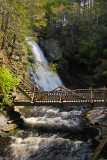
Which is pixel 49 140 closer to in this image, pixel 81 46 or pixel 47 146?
pixel 47 146

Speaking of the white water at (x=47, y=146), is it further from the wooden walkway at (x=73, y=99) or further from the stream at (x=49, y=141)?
the wooden walkway at (x=73, y=99)

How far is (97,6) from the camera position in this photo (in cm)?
2928

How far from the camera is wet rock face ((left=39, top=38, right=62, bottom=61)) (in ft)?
89.0

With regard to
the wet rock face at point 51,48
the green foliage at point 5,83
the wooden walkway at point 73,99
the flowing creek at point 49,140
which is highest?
the wet rock face at point 51,48

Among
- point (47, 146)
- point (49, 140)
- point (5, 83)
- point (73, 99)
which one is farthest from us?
point (73, 99)

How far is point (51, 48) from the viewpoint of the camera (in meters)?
27.8

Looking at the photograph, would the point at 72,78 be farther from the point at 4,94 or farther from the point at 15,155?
the point at 15,155

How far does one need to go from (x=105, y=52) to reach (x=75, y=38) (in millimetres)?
7920

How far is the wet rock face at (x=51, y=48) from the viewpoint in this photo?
2712cm

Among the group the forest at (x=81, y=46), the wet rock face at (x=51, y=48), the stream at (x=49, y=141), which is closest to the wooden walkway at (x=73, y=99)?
the stream at (x=49, y=141)

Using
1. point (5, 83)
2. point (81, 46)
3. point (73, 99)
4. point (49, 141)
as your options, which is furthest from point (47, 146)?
point (81, 46)

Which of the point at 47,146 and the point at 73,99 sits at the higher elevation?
the point at 73,99

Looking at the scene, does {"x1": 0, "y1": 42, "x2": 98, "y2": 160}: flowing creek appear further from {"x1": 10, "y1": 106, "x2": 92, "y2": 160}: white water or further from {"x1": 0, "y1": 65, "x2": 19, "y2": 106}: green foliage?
{"x1": 0, "y1": 65, "x2": 19, "y2": 106}: green foliage

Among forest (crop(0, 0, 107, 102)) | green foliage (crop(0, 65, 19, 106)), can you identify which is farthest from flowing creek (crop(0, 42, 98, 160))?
forest (crop(0, 0, 107, 102))
